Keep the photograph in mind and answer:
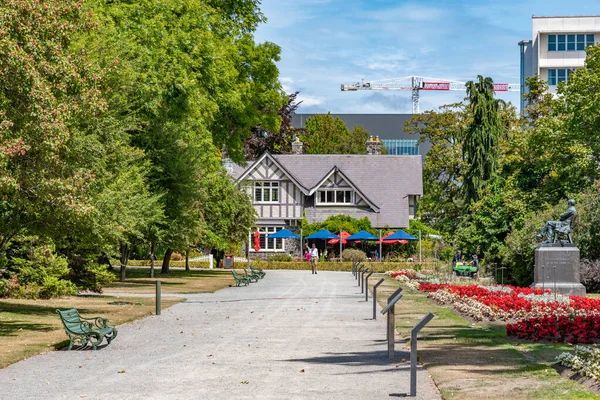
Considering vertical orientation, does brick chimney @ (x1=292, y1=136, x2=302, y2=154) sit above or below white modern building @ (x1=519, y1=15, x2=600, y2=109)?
below

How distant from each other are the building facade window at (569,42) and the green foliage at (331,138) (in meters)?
24.2

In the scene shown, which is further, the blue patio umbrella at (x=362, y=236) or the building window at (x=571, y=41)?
the building window at (x=571, y=41)

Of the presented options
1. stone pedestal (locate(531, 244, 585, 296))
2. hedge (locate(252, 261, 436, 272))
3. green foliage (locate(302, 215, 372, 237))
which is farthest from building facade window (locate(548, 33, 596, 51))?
stone pedestal (locate(531, 244, 585, 296))

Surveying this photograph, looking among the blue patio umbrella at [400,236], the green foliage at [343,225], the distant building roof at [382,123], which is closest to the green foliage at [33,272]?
the blue patio umbrella at [400,236]

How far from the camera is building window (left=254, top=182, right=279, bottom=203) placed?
258ft

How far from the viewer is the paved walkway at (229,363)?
12.5m

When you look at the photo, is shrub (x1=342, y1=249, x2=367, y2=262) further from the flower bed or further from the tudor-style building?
the flower bed

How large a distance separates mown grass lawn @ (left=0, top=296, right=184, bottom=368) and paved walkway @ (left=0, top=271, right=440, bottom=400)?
581 mm

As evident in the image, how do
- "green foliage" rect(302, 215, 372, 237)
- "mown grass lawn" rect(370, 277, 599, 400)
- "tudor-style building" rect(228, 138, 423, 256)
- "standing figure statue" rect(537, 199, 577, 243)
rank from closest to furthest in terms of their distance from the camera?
"mown grass lawn" rect(370, 277, 599, 400), "standing figure statue" rect(537, 199, 577, 243), "green foliage" rect(302, 215, 372, 237), "tudor-style building" rect(228, 138, 423, 256)

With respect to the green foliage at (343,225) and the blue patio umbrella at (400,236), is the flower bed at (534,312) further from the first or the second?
the green foliage at (343,225)

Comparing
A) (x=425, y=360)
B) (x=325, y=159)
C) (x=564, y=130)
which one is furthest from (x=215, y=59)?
(x=325, y=159)

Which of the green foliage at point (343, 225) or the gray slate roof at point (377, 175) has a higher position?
the gray slate roof at point (377, 175)

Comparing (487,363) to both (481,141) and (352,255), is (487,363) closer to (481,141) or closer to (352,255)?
(481,141)

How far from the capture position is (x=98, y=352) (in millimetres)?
17344
